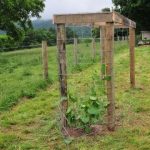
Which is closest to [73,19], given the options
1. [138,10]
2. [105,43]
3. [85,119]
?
[105,43]

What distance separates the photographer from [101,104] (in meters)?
8.38

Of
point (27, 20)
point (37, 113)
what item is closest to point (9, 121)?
point (37, 113)

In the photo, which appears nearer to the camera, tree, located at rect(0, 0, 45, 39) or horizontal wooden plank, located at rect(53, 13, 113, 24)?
horizontal wooden plank, located at rect(53, 13, 113, 24)

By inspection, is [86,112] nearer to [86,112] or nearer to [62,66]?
A: [86,112]

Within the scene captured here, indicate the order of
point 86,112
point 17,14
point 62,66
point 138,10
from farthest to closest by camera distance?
1. point 138,10
2. point 17,14
3. point 62,66
4. point 86,112

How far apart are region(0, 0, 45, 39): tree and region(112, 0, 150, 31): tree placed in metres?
10.2

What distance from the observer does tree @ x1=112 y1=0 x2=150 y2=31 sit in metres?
48.0

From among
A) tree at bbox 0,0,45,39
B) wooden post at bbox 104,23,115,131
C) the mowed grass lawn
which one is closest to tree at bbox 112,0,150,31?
tree at bbox 0,0,45,39

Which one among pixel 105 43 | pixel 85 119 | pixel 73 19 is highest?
pixel 73 19

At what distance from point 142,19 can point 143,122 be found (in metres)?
42.4

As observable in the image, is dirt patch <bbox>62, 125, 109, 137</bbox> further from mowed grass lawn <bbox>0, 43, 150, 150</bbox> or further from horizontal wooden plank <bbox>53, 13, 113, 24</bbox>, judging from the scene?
horizontal wooden plank <bbox>53, 13, 113, 24</bbox>

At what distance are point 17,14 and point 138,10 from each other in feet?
55.0

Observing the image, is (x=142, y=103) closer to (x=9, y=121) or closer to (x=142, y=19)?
(x=9, y=121)

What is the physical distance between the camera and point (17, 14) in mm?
36812
